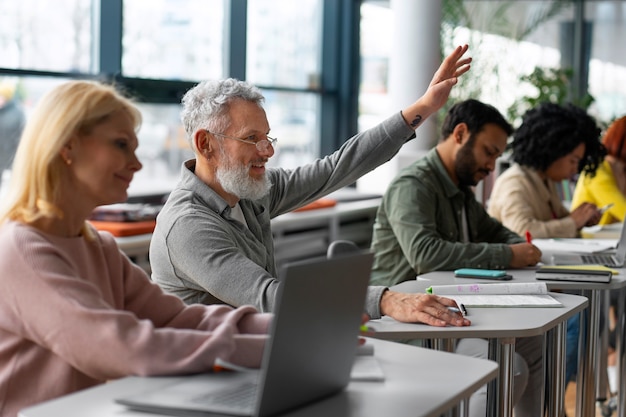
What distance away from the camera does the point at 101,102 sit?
170cm

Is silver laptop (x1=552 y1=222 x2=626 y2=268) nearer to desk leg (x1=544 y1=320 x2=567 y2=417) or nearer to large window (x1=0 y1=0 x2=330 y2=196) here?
desk leg (x1=544 y1=320 x2=567 y2=417)

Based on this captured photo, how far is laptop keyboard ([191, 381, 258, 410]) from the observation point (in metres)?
1.46

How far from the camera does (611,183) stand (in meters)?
4.97

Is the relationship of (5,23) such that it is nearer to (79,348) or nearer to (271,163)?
(271,163)

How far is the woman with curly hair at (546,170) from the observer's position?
4.18 m

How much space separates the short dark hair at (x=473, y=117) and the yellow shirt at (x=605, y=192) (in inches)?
60.4

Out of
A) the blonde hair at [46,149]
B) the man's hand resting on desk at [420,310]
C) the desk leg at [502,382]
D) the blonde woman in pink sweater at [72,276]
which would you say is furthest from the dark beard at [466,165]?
the blonde hair at [46,149]

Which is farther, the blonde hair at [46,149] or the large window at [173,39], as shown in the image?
the large window at [173,39]

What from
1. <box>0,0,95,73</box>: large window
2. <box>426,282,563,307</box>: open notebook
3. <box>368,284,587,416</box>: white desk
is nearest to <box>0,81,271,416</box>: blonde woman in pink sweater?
<box>368,284,587,416</box>: white desk

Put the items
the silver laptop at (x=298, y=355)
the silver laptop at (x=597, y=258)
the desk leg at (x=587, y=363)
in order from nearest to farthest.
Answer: the silver laptop at (x=298, y=355)
the desk leg at (x=587, y=363)
the silver laptop at (x=597, y=258)

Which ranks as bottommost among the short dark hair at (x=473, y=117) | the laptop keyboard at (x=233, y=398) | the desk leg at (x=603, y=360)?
the desk leg at (x=603, y=360)

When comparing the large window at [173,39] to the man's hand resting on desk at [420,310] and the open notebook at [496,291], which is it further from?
the man's hand resting on desk at [420,310]

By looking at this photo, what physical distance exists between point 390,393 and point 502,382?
0.89 metres

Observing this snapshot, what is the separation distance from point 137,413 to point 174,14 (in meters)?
4.55
